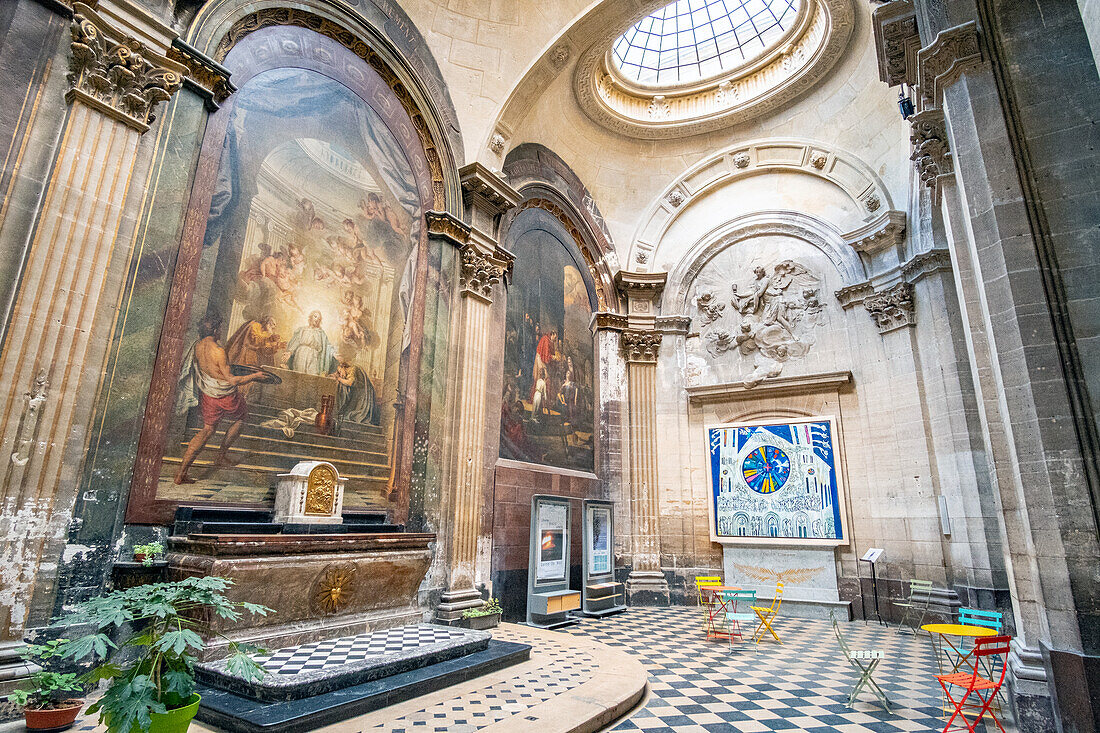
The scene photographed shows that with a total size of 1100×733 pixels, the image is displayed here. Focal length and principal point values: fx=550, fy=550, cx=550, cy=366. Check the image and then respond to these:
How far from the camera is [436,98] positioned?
9914mm

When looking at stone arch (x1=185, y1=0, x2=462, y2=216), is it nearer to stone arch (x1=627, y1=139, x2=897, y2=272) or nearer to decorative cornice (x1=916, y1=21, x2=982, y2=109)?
stone arch (x1=627, y1=139, x2=897, y2=272)

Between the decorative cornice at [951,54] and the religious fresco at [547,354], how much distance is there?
7.47m

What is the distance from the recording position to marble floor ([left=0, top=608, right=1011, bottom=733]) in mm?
4629

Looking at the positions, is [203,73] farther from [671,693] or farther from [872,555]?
[872,555]

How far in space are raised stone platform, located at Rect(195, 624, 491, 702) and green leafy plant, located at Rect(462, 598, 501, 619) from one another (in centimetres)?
114

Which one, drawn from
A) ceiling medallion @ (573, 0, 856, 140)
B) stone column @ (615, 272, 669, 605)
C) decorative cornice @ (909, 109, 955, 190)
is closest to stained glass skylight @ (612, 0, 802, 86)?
ceiling medallion @ (573, 0, 856, 140)

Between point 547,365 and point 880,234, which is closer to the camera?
point 880,234

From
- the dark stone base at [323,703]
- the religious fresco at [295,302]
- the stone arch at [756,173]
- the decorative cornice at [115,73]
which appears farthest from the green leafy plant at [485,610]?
the stone arch at [756,173]

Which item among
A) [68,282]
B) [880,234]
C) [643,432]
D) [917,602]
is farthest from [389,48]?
[917,602]

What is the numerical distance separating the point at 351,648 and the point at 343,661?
590 millimetres

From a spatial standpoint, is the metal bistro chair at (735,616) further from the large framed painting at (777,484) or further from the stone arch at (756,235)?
the stone arch at (756,235)

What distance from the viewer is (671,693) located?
18.9 ft

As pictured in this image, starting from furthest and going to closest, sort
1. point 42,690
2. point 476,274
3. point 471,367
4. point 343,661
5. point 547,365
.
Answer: point 547,365
point 476,274
point 471,367
point 343,661
point 42,690

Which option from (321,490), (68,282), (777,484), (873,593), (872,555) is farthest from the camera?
(777,484)
